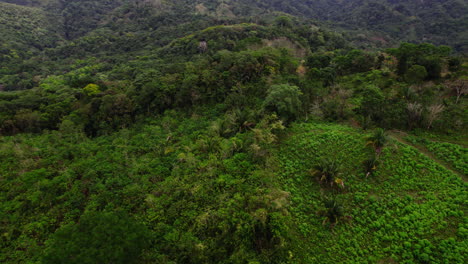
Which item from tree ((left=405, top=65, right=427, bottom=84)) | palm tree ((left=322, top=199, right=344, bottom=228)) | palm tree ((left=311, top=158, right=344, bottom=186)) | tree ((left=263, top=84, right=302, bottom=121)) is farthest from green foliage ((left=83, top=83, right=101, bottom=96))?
tree ((left=405, top=65, right=427, bottom=84))

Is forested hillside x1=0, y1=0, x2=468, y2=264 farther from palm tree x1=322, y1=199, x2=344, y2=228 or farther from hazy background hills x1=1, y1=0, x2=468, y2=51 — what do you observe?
hazy background hills x1=1, y1=0, x2=468, y2=51

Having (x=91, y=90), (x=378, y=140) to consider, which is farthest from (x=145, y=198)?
(x=91, y=90)

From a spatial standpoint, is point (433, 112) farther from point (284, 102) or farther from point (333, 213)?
point (333, 213)

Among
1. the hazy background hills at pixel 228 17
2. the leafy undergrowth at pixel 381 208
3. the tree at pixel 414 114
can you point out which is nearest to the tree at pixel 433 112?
the tree at pixel 414 114

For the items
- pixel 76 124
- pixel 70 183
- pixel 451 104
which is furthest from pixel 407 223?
pixel 76 124

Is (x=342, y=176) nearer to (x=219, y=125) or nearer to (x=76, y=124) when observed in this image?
(x=219, y=125)

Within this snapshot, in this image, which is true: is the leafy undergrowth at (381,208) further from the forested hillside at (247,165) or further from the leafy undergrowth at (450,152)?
the leafy undergrowth at (450,152)
